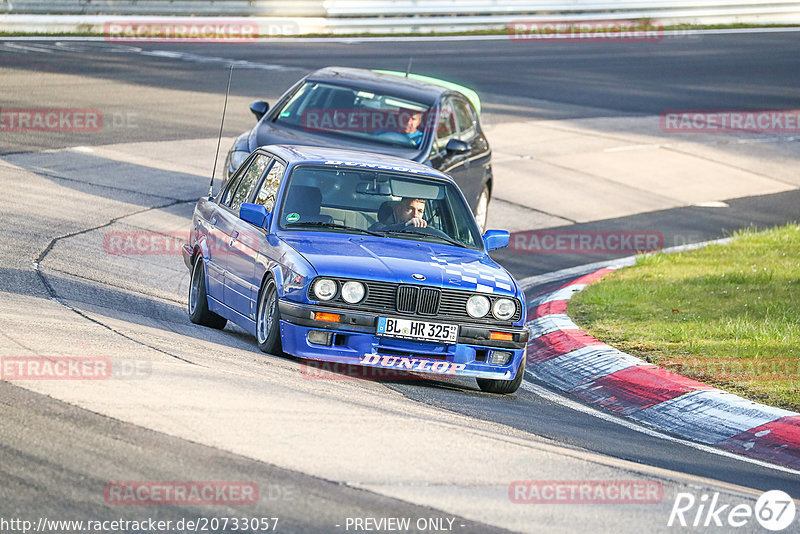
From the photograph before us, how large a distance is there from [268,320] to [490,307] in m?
1.51

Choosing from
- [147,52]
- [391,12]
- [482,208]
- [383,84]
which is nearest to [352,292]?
[383,84]

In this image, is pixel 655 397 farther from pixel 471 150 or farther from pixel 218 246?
pixel 471 150

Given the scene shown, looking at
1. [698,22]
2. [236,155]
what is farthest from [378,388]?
[698,22]

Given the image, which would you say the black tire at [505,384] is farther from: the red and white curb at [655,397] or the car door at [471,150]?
the car door at [471,150]

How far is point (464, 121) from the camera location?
15367 millimetres

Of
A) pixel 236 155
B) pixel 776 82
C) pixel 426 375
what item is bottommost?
pixel 426 375

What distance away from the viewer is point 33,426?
591cm

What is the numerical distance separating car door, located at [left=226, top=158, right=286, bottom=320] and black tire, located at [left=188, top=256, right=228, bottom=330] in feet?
1.75

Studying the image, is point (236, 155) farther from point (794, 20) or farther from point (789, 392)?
point (794, 20)

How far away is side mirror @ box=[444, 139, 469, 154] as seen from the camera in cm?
1400

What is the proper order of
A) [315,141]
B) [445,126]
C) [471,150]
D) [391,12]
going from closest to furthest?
[315,141], [445,126], [471,150], [391,12]

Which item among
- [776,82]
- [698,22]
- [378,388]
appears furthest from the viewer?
[698,22]

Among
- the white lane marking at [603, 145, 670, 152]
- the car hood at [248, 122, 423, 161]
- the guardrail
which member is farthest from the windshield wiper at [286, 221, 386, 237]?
the guardrail

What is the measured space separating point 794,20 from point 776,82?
41.4ft
